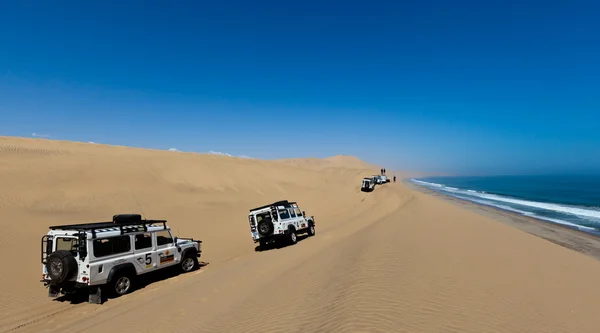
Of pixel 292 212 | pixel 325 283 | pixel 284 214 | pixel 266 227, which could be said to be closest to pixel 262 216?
pixel 266 227

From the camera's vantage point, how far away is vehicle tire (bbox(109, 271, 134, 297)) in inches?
418

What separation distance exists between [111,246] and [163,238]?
85.3 inches

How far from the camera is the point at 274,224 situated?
18.1 m

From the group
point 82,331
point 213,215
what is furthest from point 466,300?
point 213,215

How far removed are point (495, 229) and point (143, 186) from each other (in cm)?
3020

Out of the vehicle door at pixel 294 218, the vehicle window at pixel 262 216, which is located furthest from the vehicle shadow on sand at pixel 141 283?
the vehicle door at pixel 294 218

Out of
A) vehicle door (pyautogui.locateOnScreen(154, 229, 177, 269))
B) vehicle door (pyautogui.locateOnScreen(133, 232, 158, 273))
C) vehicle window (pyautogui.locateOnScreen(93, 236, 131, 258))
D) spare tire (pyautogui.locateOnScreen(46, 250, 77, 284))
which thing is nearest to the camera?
spare tire (pyautogui.locateOnScreen(46, 250, 77, 284))

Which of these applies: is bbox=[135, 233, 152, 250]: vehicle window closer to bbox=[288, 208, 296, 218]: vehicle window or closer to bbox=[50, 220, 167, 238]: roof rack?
bbox=[50, 220, 167, 238]: roof rack

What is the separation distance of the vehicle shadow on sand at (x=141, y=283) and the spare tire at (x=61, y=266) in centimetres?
120

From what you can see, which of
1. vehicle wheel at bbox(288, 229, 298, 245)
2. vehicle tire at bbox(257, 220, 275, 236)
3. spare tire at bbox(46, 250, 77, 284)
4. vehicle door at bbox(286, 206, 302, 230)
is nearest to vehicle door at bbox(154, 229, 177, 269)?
spare tire at bbox(46, 250, 77, 284)

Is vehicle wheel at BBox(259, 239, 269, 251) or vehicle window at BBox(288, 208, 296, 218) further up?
vehicle window at BBox(288, 208, 296, 218)

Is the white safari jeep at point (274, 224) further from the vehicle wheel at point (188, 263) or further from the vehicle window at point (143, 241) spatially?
the vehicle window at point (143, 241)

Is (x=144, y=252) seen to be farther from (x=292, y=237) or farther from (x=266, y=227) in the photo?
(x=292, y=237)

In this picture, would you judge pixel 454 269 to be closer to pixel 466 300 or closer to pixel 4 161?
pixel 466 300
